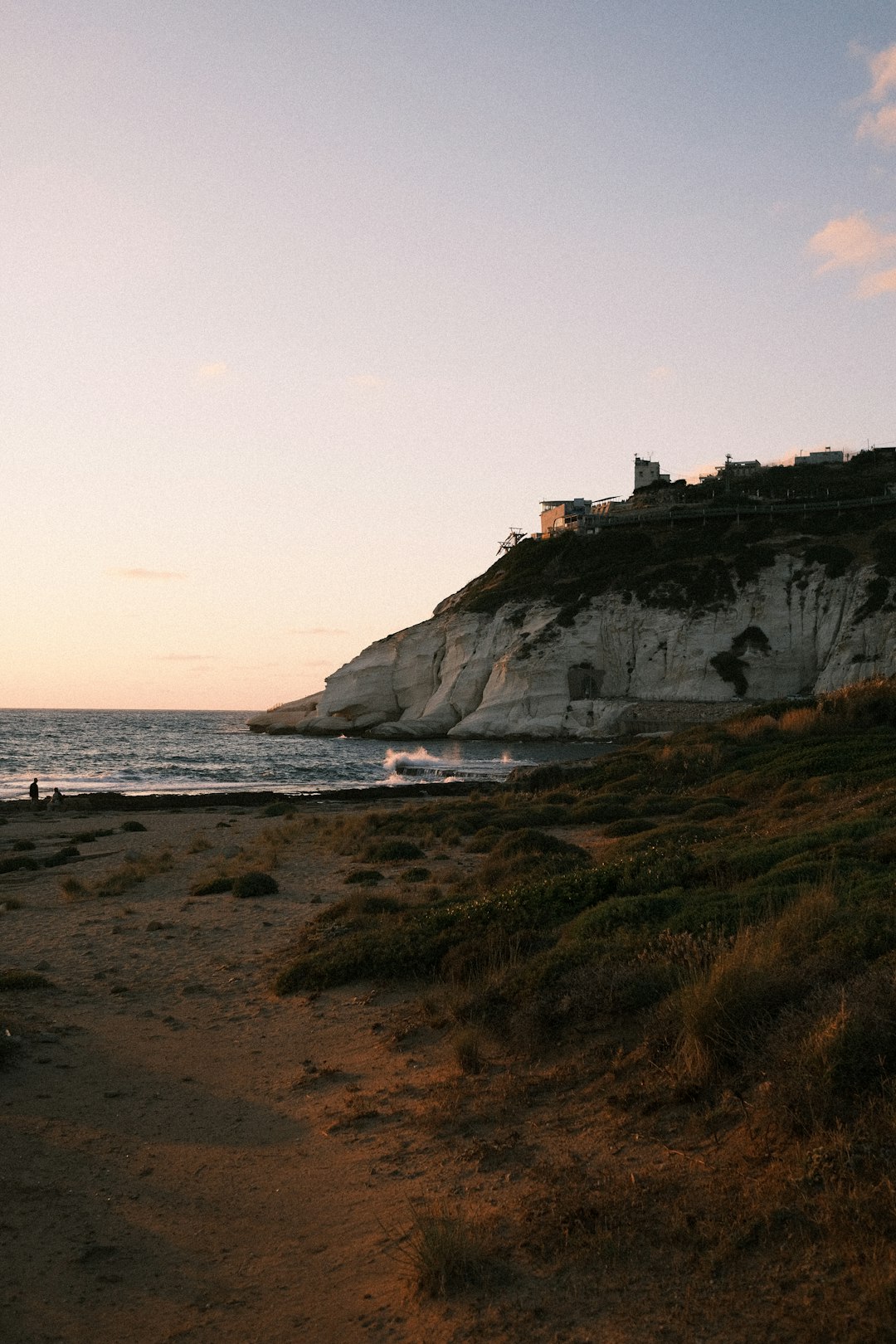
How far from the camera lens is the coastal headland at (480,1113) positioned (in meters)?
4.67

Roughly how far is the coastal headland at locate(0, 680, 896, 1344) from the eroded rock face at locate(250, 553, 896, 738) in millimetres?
56663

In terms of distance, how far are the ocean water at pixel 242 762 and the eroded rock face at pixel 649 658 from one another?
4175mm

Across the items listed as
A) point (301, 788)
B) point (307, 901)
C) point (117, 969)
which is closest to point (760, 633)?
point (301, 788)

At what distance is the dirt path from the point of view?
5000 millimetres

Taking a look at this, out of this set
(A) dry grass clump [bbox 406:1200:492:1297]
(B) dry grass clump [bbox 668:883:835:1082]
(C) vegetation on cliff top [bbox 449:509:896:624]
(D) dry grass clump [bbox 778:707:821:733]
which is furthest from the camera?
(C) vegetation on cliff top [bbox 449:509:896:624]

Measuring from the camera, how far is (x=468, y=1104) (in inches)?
283

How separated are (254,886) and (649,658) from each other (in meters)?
62.8

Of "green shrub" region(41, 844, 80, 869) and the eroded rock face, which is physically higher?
the eroded rock face

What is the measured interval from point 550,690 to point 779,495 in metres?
38.4

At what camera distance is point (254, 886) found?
693 inches

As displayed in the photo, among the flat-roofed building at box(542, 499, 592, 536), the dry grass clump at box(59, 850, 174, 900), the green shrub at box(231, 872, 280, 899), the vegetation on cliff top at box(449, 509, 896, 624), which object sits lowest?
the dry grass clump at box(59, 850, 174, 900)

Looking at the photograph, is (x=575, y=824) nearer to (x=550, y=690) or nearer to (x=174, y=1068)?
(x=174, y=1068)

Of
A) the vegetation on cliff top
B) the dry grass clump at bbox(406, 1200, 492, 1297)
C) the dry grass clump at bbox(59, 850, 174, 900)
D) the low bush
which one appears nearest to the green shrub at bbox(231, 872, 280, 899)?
the dry grass clump at bbox(59, 850, 174, 900)

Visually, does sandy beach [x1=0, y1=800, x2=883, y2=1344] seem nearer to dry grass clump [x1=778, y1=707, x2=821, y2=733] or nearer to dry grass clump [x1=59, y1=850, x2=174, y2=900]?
dry grass clump [x1=59, y1=850, x2=174, y2=900]
